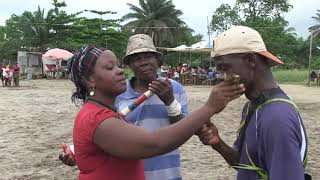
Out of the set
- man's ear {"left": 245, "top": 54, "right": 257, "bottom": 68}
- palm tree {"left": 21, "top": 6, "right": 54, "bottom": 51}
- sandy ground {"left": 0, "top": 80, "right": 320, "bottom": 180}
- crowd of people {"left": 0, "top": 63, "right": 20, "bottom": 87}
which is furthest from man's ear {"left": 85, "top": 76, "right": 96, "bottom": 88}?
palm tree {"left": 21, "top": 6, "right": 54, "bottom": 51}

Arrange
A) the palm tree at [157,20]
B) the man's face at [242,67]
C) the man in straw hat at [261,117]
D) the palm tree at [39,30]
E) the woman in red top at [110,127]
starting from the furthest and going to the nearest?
the palm tree at [157,20] < the palm tree at [39,30] < the man's face at [242,67] < the woman in red top at [110,127] < the man in straw hat at [261,117]

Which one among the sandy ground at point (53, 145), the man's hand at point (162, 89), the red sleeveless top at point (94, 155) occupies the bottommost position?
the sandy ground at point (53, 145)

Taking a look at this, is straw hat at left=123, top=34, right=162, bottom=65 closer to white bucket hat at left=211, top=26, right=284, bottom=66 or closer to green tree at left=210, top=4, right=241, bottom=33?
white bucket hat at left=211, top=26, right=284, bottom=66

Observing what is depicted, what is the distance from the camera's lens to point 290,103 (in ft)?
6.02

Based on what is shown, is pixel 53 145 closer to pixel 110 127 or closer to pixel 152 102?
pixel 152 102

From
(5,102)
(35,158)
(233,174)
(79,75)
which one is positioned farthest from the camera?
(5,102)

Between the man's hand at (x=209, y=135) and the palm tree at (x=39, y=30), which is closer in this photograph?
the man's hand at (x=209, y=135)

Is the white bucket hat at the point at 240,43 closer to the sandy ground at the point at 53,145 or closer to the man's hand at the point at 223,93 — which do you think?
the man's hand at the point at 223,93

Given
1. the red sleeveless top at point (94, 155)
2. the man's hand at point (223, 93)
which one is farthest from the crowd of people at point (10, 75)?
the man's hand at point (223, 93)

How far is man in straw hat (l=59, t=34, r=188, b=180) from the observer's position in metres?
2.99

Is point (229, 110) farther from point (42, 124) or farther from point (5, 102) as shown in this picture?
point (5, 102)

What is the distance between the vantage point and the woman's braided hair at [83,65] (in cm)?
214

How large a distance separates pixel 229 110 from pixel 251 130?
1238 cm

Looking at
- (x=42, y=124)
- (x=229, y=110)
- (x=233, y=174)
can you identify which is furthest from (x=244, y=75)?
(x=229, y=110)
